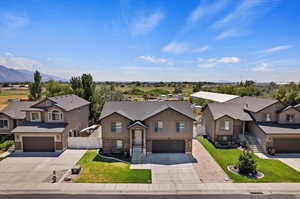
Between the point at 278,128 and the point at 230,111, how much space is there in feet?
21.5

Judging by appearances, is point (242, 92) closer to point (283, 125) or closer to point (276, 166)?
point (283, 125)

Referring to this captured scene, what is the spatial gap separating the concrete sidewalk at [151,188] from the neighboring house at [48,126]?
27.0 ft

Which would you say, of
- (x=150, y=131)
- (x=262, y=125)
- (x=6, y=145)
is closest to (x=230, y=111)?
(x=262, y=125)

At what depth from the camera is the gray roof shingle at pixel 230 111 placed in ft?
87.2

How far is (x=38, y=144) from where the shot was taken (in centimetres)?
2339

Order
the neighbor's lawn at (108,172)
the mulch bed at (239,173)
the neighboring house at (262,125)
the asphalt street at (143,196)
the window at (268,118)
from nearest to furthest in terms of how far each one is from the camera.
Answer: the asphalt street at (143,196) < the neighbor's lawn at (108,172) < the mulch bed at (239,173) < the neighboring house at (262,125) < the window at (268,118)

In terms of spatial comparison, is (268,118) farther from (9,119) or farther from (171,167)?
(9,119)

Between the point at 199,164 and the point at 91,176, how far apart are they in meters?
11.7

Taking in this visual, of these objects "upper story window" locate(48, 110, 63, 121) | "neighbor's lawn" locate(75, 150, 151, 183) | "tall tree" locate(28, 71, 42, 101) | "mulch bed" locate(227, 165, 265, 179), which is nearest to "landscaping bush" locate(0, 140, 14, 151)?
"upper story window" locate(48, 110, 63, 121)

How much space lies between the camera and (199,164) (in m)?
20.0

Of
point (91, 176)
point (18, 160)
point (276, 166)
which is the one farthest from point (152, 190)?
point (18, 160)

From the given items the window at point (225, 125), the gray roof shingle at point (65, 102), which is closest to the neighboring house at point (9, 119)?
the gray roof shingle at point (65, 102)

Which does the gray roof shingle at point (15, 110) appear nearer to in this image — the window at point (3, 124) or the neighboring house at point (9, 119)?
the neighboring house at point (9, 119)

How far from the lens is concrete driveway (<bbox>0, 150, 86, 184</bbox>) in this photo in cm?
1661
